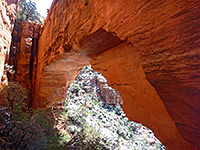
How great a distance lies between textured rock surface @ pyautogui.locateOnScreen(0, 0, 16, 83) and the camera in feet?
11.6

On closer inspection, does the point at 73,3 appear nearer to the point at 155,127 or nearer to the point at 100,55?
the point at 100,55

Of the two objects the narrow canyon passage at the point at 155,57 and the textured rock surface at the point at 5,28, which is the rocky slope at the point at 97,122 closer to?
the narrow canyon passage at the point at 155,57

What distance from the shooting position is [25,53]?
517 centimetres

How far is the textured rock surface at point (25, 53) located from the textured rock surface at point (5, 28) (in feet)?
2.49

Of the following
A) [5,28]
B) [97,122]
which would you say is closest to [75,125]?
[97,122]

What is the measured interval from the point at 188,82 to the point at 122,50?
38.1 inches

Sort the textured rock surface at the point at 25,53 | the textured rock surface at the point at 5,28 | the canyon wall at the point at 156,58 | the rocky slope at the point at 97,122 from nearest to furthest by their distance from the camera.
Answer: the canyon wall at the point at 156,58 → the textured rock surface at the point at 5,28 → the rocky slope at the point at 97,122 → the textured rock surface at the point at 25,53

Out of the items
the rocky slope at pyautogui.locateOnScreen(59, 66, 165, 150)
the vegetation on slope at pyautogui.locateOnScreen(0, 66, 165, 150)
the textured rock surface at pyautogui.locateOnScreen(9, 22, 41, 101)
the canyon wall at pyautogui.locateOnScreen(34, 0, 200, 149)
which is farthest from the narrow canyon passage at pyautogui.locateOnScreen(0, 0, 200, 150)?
the textured rock surface at pyautogui.locateOnScreen(9, 22, 41, 101)

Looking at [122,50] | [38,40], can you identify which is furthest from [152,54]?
[38,40]

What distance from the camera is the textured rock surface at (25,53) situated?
500 cm

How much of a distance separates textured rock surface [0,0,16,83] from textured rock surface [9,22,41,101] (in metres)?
0.76

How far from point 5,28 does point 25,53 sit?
1413mm

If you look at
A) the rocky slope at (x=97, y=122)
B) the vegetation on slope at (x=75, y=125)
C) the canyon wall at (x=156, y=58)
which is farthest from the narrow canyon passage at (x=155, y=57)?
the rocky slope at (x=97, y=122)

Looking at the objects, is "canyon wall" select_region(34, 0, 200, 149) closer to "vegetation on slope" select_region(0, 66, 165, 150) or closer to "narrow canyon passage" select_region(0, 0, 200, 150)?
"narrow canyon passage" select_region(0, 0, 200, 150)
